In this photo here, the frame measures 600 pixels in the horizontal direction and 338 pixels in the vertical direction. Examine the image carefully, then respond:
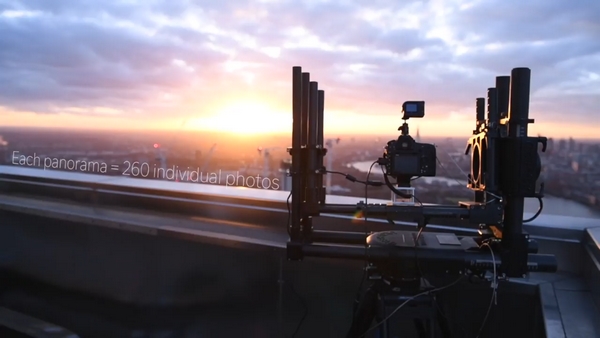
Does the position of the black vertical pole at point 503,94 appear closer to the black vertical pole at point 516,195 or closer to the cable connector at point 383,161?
the black vertical pole at point 516,195

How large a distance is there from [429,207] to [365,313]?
1.41 feet

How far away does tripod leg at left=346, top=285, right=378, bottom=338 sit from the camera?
1523 mm

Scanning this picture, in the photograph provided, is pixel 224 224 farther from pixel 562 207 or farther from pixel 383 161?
pixel 562 207

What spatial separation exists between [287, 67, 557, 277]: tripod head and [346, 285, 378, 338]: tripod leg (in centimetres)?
15

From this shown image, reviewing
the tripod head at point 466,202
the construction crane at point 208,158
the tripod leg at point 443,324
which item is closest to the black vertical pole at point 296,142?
the tripod head at point 466,202

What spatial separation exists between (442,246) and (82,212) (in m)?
2.34

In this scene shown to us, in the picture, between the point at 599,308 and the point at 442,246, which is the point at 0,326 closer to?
the point at 442,246

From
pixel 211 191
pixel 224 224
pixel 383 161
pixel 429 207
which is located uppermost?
pixel 383 161

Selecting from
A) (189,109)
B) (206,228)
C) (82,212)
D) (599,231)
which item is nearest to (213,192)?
(206,228)

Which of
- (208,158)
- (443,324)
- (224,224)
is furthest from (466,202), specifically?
(208,158)

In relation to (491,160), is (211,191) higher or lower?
lower

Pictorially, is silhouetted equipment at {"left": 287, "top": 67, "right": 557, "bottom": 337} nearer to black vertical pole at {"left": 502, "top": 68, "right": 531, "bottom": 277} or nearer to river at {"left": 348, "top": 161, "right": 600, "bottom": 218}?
black vertical pole at {"left": 502, "top": 68, "right": 531, "bottom": 277}

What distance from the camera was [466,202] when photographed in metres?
1.45

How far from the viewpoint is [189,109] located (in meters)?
3.70
